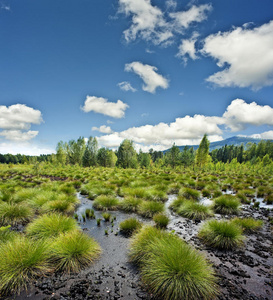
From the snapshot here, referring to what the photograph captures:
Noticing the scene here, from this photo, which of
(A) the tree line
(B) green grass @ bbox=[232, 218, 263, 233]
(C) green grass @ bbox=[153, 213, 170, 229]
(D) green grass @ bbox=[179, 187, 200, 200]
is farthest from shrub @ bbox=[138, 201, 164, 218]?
(A) the tree line

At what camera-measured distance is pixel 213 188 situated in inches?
626

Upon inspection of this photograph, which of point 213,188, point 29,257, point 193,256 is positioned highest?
point 29,257

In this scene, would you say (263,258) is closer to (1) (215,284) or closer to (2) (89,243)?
(1) (215,284)

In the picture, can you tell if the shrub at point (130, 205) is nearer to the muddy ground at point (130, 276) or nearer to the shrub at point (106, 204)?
the shrub at point (106, 204)

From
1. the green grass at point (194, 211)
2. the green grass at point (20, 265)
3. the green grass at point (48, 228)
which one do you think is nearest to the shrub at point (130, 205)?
the green grass at point (194, 211)

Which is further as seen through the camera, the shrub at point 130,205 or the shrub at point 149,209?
the shrub at point 130,205

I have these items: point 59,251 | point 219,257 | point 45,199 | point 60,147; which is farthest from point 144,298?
point 60,147

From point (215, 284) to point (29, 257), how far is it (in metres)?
5.49

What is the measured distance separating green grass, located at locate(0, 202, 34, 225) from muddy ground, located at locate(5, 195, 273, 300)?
4.26 metres

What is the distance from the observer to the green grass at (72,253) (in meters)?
4.77

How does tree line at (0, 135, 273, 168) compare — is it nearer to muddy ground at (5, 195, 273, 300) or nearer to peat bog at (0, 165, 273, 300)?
peat bog at (0, 165, 273, 300)

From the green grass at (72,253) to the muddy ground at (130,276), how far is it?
9.6 inches

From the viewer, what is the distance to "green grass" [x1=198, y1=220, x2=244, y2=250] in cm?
620

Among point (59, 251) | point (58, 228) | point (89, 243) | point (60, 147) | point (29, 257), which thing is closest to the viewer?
point (29, 257)
